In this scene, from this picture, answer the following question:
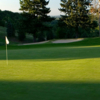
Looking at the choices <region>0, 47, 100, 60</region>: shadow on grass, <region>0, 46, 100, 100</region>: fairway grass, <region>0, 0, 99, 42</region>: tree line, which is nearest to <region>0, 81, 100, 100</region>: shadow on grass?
<region>0, 46, 100, 100</region>: fairway grass

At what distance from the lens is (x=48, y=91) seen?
16.1 ft

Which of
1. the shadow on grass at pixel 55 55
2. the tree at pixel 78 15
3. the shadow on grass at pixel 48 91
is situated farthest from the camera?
the tree at pixel 78 15

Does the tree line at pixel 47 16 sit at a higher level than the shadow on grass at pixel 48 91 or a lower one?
higher

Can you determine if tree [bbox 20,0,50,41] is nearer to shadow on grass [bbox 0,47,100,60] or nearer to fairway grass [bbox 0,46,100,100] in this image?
shadow on grass [bbox 0,47,100,60]

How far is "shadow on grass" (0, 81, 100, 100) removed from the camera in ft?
14.8

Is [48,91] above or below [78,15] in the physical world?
below

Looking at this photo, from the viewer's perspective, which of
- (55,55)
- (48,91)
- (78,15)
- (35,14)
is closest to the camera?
(48,91)

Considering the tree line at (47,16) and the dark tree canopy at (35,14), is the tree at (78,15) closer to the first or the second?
the tree line at (47,16)

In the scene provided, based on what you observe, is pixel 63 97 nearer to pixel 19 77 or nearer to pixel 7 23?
pixel 19 77

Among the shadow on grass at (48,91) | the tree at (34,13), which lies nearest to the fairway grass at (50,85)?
the shadow on grass at (48,91)

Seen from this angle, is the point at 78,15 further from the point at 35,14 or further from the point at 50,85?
the point at 50,85

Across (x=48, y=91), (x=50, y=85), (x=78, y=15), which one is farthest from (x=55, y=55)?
(x=78, y=15)

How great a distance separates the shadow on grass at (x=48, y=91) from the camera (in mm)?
4504

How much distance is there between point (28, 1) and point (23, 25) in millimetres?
5089
